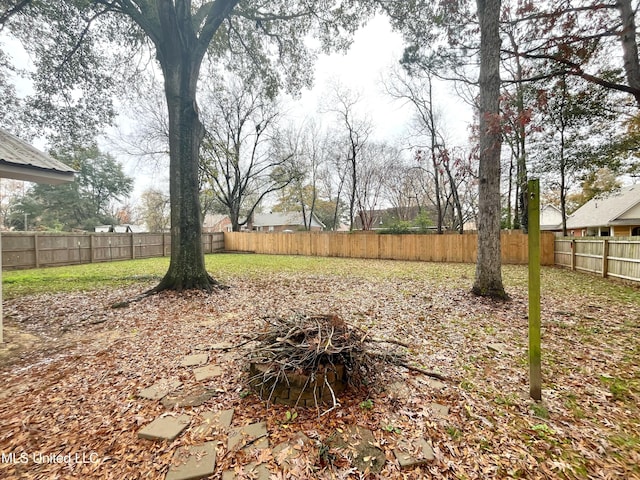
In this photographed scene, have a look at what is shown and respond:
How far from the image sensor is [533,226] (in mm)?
2115

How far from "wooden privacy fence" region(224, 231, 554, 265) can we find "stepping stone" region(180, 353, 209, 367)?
1130 centimetres

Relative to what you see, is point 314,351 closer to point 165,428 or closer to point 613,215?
point 165,428

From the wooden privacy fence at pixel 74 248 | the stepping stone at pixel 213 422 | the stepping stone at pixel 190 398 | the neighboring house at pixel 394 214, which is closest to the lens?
the stepping stone at pixel 213 422

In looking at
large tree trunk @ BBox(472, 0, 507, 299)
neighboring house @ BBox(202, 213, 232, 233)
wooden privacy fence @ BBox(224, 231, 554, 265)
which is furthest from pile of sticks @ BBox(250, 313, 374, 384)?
neighboring house @ BBox(202, 213, 232, 233)

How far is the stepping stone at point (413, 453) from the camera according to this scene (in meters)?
1.54

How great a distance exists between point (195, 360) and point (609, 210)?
22.4 m

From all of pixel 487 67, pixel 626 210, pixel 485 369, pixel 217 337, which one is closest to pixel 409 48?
pixel 487 67

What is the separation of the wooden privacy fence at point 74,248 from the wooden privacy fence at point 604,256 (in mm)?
11315

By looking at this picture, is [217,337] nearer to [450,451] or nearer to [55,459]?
[55,459]

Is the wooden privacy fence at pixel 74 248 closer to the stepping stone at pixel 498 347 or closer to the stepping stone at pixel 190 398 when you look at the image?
the stepping stone at pixel 190 398

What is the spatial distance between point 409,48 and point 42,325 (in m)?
9.65

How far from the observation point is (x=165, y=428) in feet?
5.96

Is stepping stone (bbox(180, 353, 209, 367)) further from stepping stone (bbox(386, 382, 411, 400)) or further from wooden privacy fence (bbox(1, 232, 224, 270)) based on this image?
wooden privacy fence (bbox(1, 232, 224, 270))

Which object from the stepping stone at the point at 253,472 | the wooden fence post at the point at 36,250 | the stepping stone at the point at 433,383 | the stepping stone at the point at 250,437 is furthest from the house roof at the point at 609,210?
the wooden fence post at the point at 36,250
